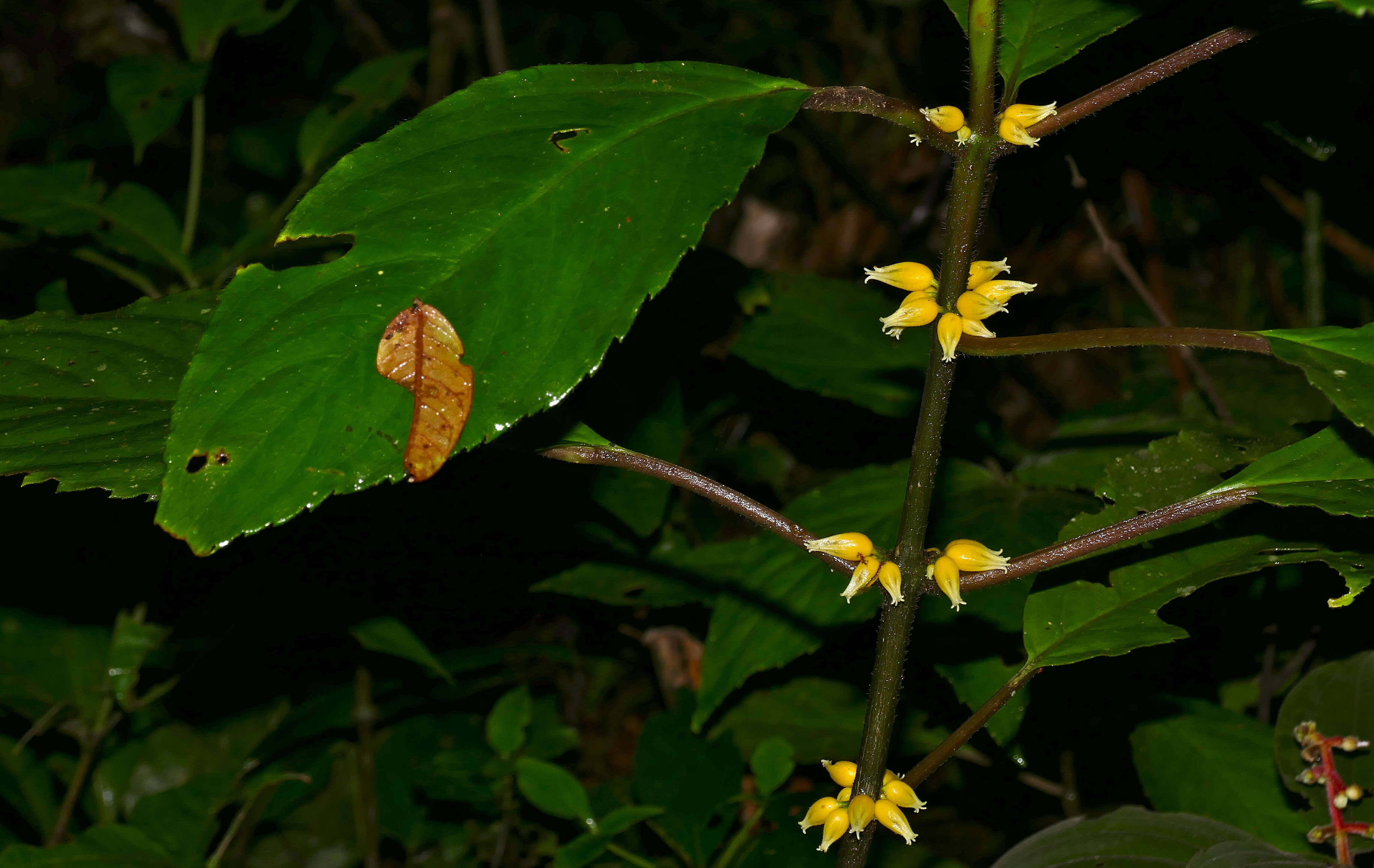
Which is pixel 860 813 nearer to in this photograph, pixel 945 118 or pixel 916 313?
pixel 916 313

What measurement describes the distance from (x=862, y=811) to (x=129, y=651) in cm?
137

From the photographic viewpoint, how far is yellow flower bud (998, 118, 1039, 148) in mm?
646

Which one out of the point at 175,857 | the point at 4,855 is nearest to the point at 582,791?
the point at 175,857

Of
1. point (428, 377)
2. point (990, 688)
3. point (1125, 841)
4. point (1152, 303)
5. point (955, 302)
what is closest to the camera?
point (428, 377)

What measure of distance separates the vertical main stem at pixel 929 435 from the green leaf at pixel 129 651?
1.31m

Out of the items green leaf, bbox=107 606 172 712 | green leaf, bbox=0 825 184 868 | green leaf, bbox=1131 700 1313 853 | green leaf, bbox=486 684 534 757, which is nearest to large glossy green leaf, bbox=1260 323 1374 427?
green leaf, bbox=1131 700 1313 853

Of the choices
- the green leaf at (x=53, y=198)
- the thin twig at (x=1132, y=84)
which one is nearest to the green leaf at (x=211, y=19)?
the green leaf at (x=53, y=198)

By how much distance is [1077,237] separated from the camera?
295 centimetres

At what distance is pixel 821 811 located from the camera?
769mm

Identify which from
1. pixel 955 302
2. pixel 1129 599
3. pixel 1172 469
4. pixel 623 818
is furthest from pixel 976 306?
pixel 623 818

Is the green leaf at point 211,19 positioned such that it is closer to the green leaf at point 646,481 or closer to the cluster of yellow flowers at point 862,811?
the green leaf at point 646,481

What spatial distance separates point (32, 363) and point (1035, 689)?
1407 millimetres

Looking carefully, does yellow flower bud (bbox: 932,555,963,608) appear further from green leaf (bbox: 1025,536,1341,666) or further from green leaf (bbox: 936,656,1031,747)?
green leaf (bbox: 936,656,1031,747)

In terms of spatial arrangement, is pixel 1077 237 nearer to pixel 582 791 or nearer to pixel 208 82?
pixel 582 791
